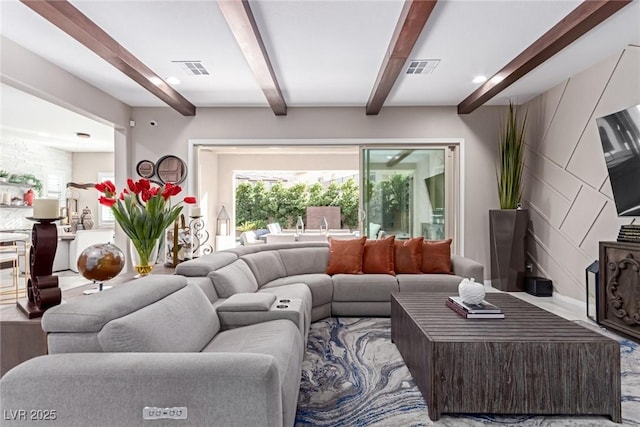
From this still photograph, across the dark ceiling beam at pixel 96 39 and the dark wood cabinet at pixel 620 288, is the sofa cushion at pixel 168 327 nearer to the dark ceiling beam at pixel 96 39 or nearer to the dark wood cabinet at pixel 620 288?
the dark ceiling beam at pixel 96 39

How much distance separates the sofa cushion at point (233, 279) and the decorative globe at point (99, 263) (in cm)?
86

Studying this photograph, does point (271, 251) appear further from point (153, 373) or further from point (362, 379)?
point (153, 373)

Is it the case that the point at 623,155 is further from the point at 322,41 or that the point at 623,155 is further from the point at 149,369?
the point at 149,369

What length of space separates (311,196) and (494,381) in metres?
9.05

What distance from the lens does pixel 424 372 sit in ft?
6.86

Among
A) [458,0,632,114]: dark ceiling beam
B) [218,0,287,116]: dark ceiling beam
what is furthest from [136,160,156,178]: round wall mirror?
[458,0,632,114]: dark ceiling beam

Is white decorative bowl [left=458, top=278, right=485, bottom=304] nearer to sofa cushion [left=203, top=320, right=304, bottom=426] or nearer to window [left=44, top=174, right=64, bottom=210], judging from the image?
sofa cushion [left=203, top=320, right=304, bottom=426]

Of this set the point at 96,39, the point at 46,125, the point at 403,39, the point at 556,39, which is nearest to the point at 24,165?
the point at 46,125

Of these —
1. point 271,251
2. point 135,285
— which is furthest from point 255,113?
point 135,285

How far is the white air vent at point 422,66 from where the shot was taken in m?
3.88

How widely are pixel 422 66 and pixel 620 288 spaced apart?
2.83m

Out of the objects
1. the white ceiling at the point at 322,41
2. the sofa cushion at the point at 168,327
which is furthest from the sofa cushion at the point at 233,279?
the white ceiling at the point at 322,41

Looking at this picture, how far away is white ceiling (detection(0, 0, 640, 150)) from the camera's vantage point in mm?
2842

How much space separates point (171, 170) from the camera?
18.2ft
